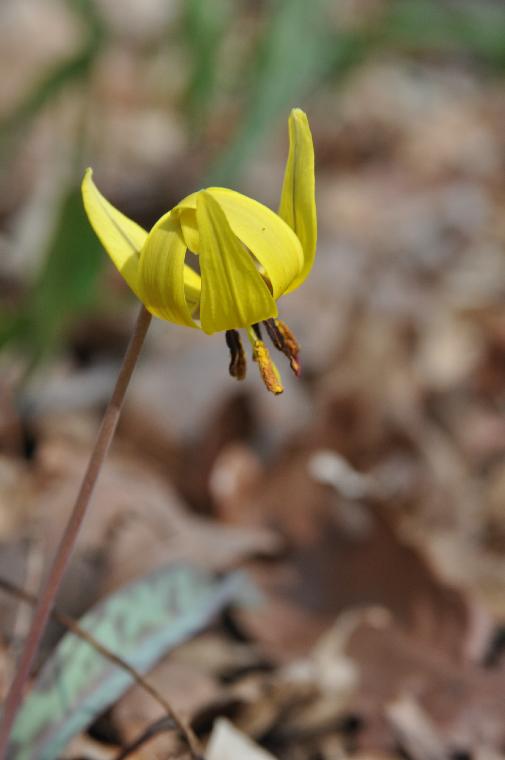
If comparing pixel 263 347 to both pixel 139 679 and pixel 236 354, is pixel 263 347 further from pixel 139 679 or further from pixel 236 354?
pixel 139 679

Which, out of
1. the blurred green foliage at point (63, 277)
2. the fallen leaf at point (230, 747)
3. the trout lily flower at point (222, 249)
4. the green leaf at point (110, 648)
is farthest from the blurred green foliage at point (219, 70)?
the trout lily flower at point (222, 249)

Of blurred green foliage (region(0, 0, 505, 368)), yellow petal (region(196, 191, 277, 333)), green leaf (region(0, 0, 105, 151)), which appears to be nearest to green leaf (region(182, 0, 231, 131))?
blurred green foliage (region(0, 0, 505, 368))

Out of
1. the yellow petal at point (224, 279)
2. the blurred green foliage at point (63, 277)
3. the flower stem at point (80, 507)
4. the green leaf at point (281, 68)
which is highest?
the green leaf at point (281, 68)

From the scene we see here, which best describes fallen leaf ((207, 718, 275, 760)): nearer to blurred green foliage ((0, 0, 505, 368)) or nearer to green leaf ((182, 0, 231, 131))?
blurred green foliage ((0, 0, 505, 368))

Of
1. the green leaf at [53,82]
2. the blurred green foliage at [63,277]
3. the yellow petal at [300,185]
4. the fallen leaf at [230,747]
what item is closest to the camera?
the yellow petal at [300,185]

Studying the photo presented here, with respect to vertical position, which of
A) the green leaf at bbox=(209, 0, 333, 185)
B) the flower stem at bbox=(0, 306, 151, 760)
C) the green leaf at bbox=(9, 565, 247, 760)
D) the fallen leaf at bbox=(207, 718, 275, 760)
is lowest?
the fallen leaf at bbox=(207, 718, 275, 760)

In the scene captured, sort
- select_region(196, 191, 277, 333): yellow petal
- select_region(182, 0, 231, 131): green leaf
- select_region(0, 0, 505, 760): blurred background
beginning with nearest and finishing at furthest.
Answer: select_region(196, 191, 277, 333): yellow petal
select_region(0, 0, 505, 760): blurred background
select_region(182, 0, 231, 131): green leaf

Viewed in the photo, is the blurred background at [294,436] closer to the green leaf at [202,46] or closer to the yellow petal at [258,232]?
the green leaf at [202,46]

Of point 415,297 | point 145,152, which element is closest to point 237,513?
point 415,297
